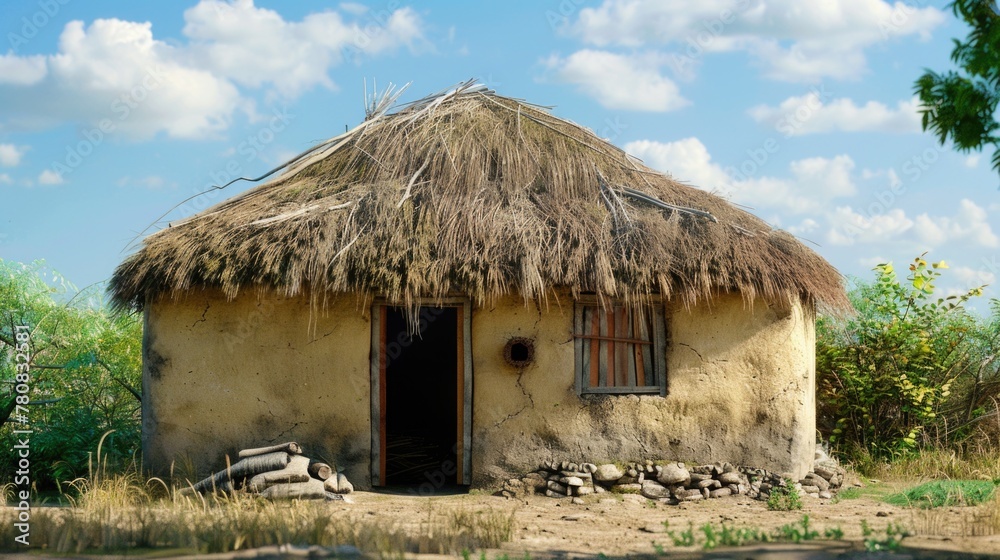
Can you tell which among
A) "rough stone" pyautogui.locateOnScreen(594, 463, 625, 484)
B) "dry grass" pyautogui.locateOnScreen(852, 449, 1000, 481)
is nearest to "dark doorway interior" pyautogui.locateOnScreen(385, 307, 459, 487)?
"rough stone" pyautogui.locateOnScreen(594, 463, 625, 484)

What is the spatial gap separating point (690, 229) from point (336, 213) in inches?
136

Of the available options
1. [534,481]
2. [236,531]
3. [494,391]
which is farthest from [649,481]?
[236,531]

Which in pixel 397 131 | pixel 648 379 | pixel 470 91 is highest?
pixel 470 91

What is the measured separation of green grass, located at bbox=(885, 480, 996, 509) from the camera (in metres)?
8.04

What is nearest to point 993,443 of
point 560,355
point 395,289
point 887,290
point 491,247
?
point 887,290

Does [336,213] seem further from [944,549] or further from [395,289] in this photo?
[944,549]

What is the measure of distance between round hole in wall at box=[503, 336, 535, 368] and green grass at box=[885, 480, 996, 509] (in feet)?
11.8

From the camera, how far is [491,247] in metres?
8.52

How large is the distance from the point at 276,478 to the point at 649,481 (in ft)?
11.2

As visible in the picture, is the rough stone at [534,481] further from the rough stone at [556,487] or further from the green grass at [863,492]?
the green grass at [863,492]

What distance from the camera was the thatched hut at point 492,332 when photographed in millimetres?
8508

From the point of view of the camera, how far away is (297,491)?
317 inches

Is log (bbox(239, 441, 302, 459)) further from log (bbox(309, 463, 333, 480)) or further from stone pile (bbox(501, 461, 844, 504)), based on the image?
stone pile (bbox(501, 461, 844, 504))

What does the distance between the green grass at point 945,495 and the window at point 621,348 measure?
2.40 m
